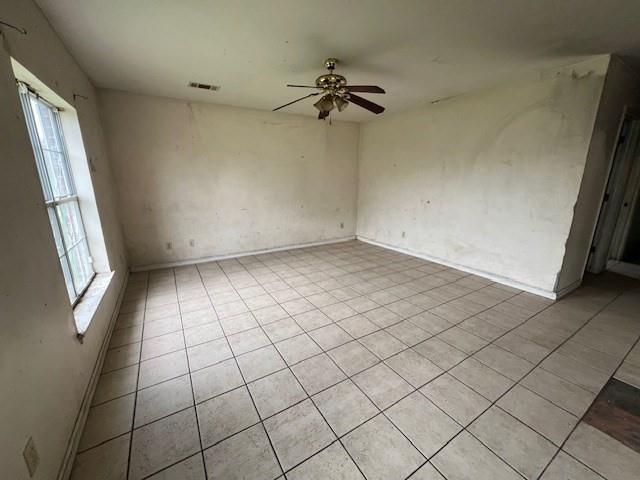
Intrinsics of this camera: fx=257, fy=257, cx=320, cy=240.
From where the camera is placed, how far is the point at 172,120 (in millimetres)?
3674

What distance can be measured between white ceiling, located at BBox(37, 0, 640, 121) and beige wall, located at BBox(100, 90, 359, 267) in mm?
684

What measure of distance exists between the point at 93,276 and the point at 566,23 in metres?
4.53

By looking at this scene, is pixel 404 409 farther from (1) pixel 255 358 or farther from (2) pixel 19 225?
(2) pixel 19 225

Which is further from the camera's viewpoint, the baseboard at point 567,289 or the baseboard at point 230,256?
the baseboard at point 230,256

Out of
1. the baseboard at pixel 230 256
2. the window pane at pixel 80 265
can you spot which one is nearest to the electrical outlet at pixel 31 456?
the window pane at pixel 80 265

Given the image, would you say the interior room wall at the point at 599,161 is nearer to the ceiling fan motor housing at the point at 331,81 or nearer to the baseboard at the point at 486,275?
the baseboard at the point at 486,275

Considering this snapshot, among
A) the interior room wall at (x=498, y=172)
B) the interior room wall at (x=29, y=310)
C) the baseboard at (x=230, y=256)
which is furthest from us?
the baseboard at (x=230, y=256)

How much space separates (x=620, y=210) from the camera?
3.61 meters

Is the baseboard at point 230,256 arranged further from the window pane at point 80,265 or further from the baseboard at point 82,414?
the baseboard at point 82,414

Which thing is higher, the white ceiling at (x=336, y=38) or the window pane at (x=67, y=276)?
the white ceiling at (x=336, y=38)

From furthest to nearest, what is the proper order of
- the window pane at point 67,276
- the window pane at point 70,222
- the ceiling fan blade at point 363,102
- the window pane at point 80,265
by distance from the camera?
1. the ceiling fan blade at point 363,102
2. the window pane at point 80,265
3. the window pane at point 70,222
4. the window pane at point 67,276

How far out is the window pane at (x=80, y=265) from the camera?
6.84 feet

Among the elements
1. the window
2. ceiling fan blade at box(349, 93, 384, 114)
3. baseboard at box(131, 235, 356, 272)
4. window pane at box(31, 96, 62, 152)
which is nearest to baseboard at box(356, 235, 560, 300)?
baseboard at box(131, 235, 356, 272)

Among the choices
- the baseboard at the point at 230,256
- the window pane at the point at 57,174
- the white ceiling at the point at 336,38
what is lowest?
the baseboard at the point at 230,256
